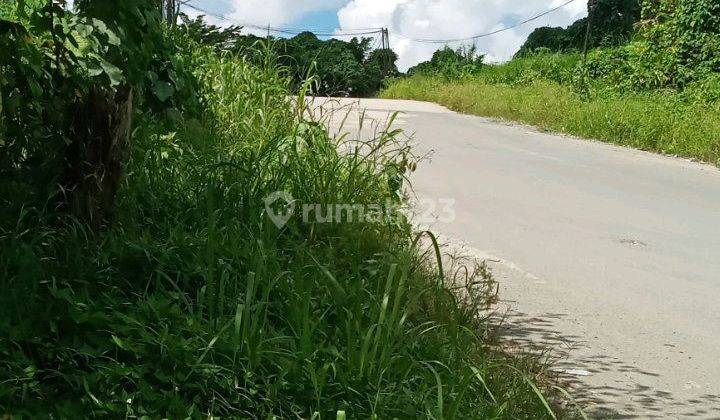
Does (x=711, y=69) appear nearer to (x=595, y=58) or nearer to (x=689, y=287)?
(x=595, y=58)

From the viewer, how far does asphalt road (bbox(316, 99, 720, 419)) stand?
4246 millimetres

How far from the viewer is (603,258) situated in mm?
6418

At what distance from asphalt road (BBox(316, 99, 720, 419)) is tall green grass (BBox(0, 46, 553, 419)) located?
573 millimetres

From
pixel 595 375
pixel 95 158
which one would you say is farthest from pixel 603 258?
pixel 95 158

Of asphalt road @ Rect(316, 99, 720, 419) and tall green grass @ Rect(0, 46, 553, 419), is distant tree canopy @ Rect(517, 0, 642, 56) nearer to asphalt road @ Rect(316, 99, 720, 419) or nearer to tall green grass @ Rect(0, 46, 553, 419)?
asphalt road @ Rect(316, 99, 720, 419)

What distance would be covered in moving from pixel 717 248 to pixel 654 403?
3.59 m

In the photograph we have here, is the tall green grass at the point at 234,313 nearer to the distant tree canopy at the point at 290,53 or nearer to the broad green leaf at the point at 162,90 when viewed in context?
the broad green leaf at the point at 162,90

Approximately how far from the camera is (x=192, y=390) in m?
2.96

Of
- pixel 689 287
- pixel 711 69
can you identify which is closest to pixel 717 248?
pixel 689 287

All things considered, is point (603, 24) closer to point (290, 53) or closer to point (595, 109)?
point (595, 109)

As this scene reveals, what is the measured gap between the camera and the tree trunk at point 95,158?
4215 mm

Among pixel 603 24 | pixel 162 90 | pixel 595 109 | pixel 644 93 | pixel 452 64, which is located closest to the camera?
pixel 162 90

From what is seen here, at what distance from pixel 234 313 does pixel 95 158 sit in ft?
4.41

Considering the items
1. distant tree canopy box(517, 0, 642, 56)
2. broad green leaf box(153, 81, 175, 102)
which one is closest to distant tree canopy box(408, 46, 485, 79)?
distant tree canopy box(517, 0, 642, 56)
